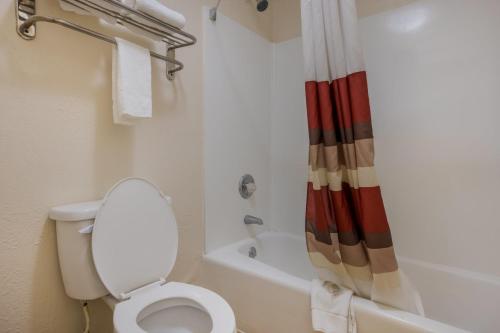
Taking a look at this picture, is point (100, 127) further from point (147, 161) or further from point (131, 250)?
point (131, 250)

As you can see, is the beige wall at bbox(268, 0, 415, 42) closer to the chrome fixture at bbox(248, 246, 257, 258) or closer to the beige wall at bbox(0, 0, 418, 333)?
the beige wall at bbox(0, 0, 418, 333)

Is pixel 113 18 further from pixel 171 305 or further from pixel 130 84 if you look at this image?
pixel 171 305

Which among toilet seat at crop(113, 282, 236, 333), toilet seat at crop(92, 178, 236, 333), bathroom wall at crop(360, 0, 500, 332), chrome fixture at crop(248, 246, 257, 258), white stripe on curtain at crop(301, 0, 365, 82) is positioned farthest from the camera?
chrome fixture at crop(248, 246, 257, 258)

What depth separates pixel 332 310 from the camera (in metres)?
1.08

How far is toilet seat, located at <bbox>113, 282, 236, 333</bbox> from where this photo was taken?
2.79 ft

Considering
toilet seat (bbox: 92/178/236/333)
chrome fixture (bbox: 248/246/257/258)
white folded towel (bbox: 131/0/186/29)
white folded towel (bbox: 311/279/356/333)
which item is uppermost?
white folded towel (bbox: 131/0/186/29)

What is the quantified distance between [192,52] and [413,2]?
1271 mm

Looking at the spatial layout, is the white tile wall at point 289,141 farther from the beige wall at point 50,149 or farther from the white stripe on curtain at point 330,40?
the beige wall at point 50,149

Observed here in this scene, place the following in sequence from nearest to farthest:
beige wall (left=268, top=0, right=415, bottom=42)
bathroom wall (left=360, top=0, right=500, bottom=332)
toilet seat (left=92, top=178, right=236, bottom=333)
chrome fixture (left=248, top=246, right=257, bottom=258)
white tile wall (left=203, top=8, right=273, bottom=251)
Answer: toilet seat (left=92, top=178, right=236, bottom=333), bathroom wall (left=360, top=0, right=500, bottom=332), white tile wall (left=203, top=8, right=273, bottom=251), chrome fixture (left=248, top=246, right=257, bottom=258), beige wall (left=268, top=0, right=415, bottom=42)

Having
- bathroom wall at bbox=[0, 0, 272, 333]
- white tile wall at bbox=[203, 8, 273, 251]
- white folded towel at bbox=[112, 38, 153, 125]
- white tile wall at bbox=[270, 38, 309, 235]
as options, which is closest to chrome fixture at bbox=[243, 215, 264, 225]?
white tile wall at bbox=[203, 8, 273, 251]

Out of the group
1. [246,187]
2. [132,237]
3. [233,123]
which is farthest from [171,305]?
[233,123]

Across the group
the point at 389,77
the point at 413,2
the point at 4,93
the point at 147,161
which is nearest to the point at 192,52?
the point at 147,161

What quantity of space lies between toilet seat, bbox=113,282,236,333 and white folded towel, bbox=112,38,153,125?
2.22ft

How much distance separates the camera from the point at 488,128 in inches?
53.2
